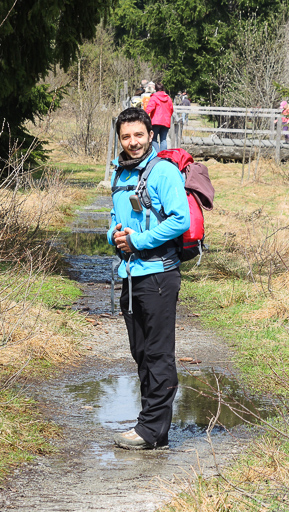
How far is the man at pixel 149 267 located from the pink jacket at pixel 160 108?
10.6m

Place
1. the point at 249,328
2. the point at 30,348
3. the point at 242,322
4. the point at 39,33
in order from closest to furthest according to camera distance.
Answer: the point at 30,348 → the point at 249,328 → the point at 242,322 → the point at 39,33

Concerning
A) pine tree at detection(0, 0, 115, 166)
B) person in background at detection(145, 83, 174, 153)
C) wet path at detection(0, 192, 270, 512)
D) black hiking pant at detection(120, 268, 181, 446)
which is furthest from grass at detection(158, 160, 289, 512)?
pine tree at detection(0, 0, 115, 166)

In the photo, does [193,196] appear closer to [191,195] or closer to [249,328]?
[191,195]

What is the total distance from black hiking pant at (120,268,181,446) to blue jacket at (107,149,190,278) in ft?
0.30

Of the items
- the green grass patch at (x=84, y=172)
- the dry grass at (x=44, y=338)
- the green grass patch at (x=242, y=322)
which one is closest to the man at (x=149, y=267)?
the green grass patch at (x=242, y=322)

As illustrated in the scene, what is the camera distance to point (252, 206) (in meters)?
15.4

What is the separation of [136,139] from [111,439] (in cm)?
181

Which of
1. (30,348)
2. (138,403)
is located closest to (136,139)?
(138,403)

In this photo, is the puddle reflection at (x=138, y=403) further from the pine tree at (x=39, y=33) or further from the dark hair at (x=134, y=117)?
the pine tree at (x=39, y=33)

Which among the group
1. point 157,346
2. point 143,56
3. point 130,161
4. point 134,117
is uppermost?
point 143,56

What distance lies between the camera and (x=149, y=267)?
4160 millimetres

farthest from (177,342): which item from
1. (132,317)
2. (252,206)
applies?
(252,206)

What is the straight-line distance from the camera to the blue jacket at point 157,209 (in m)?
4.06

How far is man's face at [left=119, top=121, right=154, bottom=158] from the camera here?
4.22 metres
